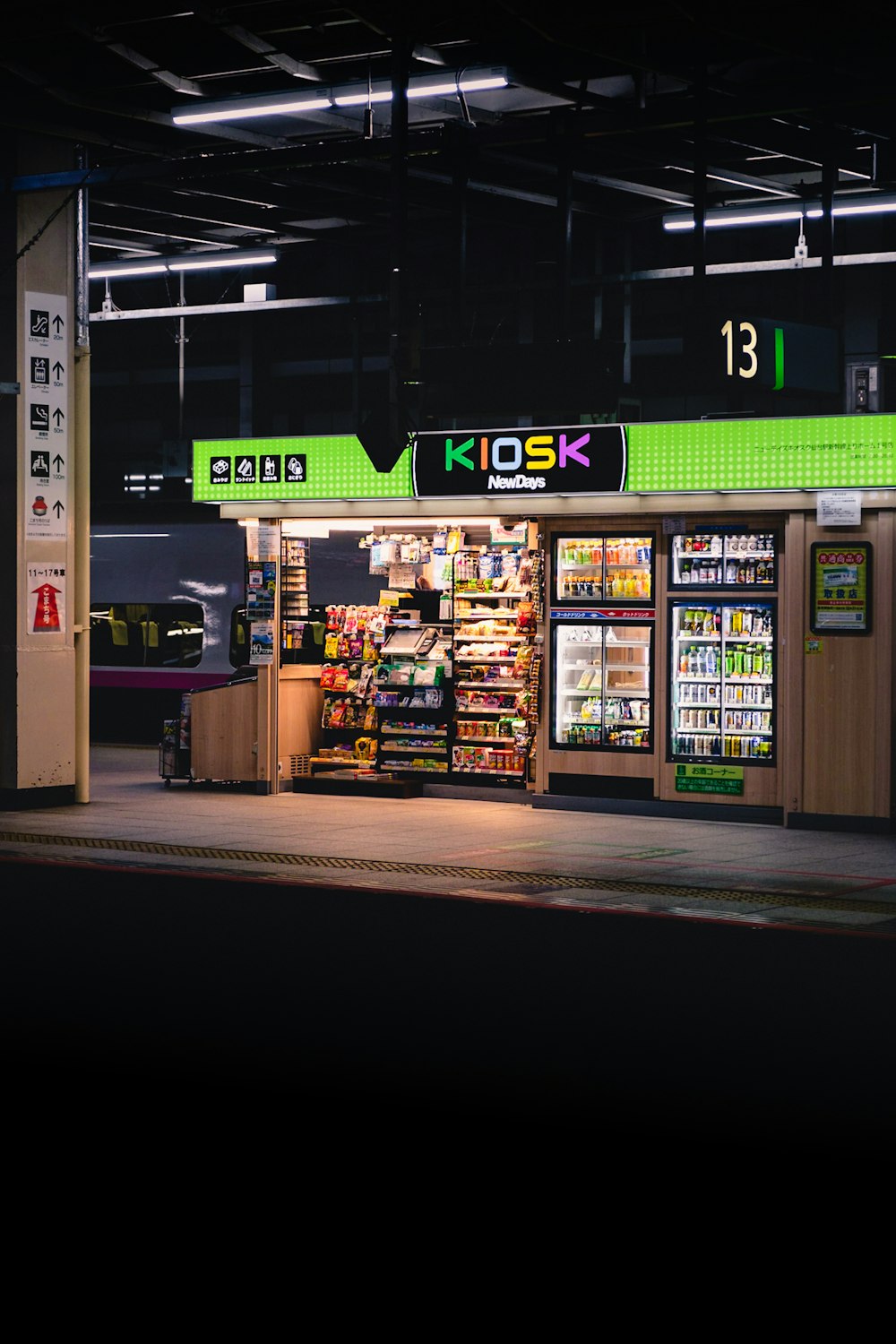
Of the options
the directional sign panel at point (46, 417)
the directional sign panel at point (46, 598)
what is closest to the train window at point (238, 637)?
the directional sign panel at point (46, 598)

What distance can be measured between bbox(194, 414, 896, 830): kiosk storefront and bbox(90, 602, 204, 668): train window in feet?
17.9

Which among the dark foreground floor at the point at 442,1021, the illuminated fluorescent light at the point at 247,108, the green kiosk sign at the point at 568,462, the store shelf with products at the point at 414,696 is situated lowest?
the dark foreground floor at the point at 442,1021

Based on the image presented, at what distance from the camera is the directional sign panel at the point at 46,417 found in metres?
16.5

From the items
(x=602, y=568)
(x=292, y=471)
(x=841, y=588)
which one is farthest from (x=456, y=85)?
(x=841, y=588)

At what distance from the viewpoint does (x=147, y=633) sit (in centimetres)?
2384

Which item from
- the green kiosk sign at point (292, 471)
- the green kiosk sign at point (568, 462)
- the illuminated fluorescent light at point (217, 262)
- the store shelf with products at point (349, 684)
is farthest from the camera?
the illuminated fluorescent light at point (217, 262)

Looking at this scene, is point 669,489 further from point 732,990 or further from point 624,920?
point 732,990

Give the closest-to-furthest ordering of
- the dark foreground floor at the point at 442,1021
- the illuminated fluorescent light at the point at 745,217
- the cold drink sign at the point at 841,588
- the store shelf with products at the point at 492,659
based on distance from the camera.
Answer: the dark foreground floor at the point at 442,1021, the cold drink sign at the point at 841,588, the store shelf with products at the point at 492,659, the illuminated fluorescent light at the point at 745,217

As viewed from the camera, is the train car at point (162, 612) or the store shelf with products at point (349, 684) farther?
the train car at point (162, 612)

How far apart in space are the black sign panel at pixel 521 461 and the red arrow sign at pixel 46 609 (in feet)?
11.0

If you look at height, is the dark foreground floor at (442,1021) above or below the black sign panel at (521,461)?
below

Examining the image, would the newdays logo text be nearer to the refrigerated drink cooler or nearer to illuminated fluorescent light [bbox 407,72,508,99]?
the refrigerated drink cooler

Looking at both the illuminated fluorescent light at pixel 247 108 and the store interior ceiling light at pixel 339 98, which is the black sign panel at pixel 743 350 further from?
the illuminated fluorescent light at pixel 247 108

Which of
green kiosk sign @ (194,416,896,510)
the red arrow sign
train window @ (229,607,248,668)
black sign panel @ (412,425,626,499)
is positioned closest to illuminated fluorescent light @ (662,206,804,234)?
green kiosk sign @ (194,416,896,510)
